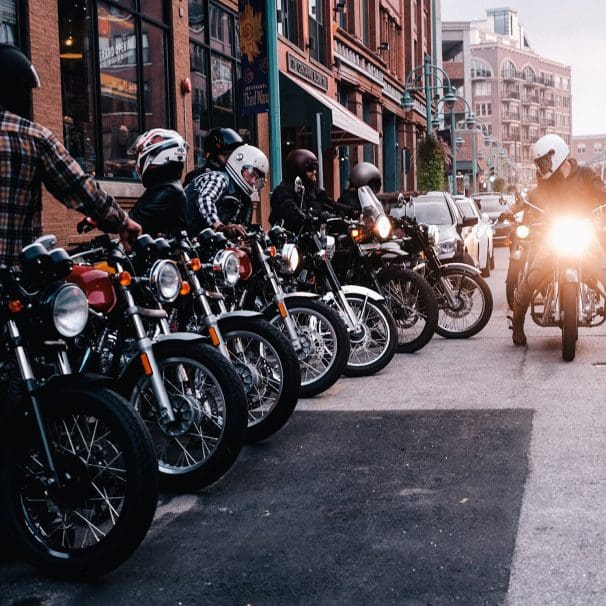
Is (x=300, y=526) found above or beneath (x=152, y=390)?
beneath

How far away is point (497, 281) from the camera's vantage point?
A: 18.7m

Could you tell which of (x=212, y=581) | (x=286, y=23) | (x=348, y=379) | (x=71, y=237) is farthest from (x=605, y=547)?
(x=286, y=23)

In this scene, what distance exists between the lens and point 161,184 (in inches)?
243

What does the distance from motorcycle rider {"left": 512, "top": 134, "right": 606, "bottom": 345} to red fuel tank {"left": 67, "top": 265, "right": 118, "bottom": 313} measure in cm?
527

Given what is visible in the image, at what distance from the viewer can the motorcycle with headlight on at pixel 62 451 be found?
151 inches

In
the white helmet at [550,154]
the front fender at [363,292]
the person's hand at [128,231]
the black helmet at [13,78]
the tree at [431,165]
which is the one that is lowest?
the front fender at [363,292]

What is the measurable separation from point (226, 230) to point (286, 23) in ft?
59.9

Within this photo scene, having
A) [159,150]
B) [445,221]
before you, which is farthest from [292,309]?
[445,221]

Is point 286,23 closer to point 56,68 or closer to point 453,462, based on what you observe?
point 56,68

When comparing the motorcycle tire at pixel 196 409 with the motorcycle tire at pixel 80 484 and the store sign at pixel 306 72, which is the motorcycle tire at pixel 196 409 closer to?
the motorcycle tire at pixel 80 484

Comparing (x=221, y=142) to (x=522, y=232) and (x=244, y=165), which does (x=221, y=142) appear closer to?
(x=244, y=165)

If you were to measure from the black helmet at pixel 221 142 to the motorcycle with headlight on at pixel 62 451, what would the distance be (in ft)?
12.1

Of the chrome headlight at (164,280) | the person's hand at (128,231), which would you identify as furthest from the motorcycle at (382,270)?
the person's hand at (128,231)

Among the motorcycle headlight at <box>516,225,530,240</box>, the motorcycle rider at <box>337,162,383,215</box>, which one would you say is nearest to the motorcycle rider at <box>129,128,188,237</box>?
the motorcycle rider at <box>337,162,383,215</box>
